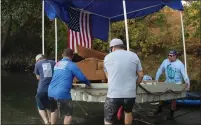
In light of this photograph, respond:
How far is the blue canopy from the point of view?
1048cm

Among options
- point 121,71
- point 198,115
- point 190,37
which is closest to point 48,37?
point 190,37

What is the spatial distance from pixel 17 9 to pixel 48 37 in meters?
2.93

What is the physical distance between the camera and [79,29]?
466 inches

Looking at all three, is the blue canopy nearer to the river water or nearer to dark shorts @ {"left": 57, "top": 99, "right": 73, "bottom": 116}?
the river water

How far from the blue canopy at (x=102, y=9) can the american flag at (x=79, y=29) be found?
187 mm

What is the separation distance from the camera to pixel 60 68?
7.37 m

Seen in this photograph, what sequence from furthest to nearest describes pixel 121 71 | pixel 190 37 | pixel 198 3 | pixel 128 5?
pixel 190 37, pixel 198 3, pixel 128 5, pixel 121 71

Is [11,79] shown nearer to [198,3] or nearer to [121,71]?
[198,3]

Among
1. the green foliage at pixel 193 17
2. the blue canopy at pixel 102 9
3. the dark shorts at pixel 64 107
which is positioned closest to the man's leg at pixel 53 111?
the dark shorts at pixel 64 107

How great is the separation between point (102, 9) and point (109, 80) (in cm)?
617

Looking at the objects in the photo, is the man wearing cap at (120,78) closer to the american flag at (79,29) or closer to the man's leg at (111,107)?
the man's leg at (111,107)

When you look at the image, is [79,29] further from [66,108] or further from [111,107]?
[111,107]

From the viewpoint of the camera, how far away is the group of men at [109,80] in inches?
242

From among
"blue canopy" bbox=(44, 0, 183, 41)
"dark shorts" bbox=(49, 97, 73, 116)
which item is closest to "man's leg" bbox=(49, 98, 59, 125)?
"dark shorts" bbox=(49, 97, 73, 116)
